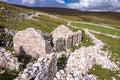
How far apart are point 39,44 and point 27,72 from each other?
2060 cm

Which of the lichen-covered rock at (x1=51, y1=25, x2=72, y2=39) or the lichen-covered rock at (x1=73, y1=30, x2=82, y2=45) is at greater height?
the lichen-covered rock at (x1=51, y1=25, x2=72, y2=39)

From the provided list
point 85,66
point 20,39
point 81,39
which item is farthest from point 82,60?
point 81,39

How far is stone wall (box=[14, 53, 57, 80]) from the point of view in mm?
22603

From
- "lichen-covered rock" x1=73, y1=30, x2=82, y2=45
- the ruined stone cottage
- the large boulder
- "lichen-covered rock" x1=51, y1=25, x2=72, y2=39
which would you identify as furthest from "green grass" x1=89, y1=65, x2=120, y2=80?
"lichen-covered rock" x1=73, y1=30, x2=82, y2=45

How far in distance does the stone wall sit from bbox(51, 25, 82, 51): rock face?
2082 centimetres

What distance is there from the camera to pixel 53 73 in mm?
27578

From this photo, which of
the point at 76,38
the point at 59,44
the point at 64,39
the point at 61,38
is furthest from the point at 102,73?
the point at 76,38

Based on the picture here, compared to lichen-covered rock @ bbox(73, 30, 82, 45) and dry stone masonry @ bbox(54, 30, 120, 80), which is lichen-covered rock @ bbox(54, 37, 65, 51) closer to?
lichen-covered rock @ bbox(73, 30, 82, 45)

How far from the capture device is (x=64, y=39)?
51.8m

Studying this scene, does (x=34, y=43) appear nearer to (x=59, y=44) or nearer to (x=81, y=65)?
(x=59, y=44)

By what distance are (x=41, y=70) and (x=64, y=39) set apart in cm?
2724

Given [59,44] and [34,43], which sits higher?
[34,43]

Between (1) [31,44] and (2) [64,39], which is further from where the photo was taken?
(2) [64,39]

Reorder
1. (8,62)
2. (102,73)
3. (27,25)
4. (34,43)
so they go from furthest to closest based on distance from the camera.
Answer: (27,25)
(34,43)
(102,73)
(8,62)
